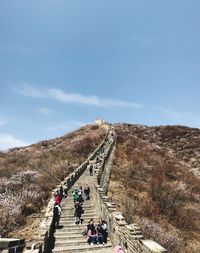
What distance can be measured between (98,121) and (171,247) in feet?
227

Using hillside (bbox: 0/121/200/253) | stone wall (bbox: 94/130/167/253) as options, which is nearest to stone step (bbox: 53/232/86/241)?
stone wall (bbox: 94/130/167/253)

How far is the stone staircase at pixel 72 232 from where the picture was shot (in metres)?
15.9

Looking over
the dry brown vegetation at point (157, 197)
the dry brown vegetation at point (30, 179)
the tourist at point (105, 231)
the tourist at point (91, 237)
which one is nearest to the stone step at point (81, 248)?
the tourist at point (91, 237)

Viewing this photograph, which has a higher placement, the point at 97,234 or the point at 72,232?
the point at 72,232

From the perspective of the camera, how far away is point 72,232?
18.5 meters

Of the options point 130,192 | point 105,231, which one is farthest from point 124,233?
point 130,192

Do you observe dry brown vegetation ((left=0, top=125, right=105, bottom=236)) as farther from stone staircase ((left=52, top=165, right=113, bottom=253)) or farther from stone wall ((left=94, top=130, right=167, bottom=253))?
stone wall ((left=94, top=130, right=167, bottom=253))

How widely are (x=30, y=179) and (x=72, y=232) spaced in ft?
47.2

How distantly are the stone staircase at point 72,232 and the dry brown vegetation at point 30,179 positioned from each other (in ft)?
8.98

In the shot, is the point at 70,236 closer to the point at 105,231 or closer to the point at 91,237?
the point at 91,237

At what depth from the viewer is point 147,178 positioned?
35562 mm

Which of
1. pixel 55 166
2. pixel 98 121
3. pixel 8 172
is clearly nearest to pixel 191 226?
pixel 55 166

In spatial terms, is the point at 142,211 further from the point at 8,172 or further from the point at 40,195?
the point at 8,172

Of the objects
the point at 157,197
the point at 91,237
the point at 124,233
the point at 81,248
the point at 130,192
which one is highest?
the point at 130,192
